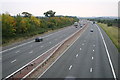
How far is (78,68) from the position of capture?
78.5 feet

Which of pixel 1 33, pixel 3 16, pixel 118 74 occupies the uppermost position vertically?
pixel 3 16

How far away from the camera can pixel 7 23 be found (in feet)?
174

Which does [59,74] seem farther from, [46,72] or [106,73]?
[106,73]

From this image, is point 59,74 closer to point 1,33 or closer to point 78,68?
point 78,68

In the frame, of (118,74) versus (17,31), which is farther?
(17,31)

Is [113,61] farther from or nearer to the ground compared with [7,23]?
nearer to the ground

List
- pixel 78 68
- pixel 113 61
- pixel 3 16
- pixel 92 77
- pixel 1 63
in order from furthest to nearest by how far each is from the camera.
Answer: pixel 3 16, pixel 113 61, pixel 1 63, pixel 78 68, pixel 92 77

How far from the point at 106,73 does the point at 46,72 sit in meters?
5.97

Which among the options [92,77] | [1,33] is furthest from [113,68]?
[1,33]

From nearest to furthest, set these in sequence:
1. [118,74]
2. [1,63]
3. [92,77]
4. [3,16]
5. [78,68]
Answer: [92,77] < [118,74] < [78,68] < [1,63] < [3,16]

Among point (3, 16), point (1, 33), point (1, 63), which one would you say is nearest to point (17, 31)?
point (3, 16)

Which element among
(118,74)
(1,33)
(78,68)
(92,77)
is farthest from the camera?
(1,33)

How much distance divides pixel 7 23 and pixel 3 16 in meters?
4.88

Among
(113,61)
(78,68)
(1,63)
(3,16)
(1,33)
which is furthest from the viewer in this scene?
(3,16)
